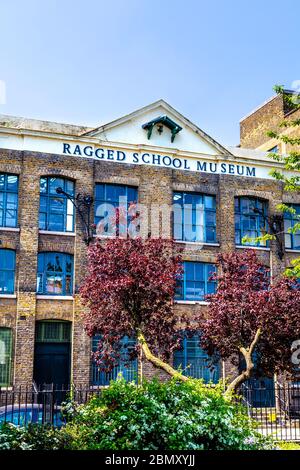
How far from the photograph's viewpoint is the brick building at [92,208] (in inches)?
991

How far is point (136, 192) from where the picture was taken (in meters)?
28.1

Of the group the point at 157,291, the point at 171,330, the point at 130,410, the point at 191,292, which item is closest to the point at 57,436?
the point at 130,410

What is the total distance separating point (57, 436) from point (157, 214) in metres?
17.6

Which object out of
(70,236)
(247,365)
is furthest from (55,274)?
(247,365)

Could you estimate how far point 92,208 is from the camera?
26875 millimetres

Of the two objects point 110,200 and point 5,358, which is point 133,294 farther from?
point 110,200

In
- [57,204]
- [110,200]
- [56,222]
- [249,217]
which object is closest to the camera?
[56,222]

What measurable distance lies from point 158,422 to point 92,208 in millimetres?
17090

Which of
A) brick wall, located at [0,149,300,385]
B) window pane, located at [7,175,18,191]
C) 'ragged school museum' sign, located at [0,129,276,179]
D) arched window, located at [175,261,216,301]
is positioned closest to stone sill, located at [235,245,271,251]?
brick wall, located at [0,149,300,385]

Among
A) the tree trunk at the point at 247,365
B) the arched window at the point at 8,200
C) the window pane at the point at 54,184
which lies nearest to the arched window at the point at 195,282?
the window pane at the point at 54,184

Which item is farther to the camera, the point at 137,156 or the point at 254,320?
the point at 137,156

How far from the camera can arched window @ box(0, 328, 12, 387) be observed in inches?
957

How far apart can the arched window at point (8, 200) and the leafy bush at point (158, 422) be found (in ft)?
49.7
